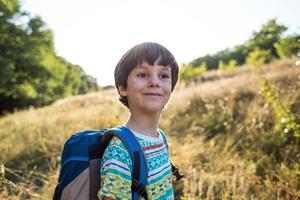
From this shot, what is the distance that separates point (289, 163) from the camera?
378 centimetres

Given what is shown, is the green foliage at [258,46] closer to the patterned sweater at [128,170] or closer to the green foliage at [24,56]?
the green foliage at [24,56]

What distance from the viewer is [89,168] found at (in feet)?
4.81

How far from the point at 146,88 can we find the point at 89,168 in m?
0.53

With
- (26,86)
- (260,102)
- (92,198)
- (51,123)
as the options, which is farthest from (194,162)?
(26,86)

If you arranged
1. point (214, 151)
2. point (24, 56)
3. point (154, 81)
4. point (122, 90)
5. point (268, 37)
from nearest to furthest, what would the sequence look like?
point (154, 81) → point (122, 90) → point (214, 151) → point (24, 56) → point (268, 37)

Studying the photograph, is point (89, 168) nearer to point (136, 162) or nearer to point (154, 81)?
point (136, 162)

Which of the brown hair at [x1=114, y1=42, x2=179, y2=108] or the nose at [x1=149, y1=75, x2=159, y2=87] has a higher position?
the brown hair at [x1=114, y1=42, x2=179, y2=108]

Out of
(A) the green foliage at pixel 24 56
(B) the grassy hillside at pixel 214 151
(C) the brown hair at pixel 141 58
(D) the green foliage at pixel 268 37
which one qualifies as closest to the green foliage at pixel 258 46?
(D) the green foliage at pixel 268 37

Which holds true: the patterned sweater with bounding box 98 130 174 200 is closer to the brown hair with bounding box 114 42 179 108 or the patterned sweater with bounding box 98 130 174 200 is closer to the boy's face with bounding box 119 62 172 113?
the boy's face with bounding box 119 62 172 113

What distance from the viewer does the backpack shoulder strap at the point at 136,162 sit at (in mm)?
1444

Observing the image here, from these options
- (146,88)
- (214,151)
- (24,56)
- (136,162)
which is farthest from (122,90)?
(24,56)

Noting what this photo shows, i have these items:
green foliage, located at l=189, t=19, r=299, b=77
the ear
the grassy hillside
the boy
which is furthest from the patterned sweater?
green foliage, located at l=189, t=19, r=299, b=77

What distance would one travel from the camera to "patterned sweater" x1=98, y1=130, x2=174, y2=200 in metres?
1.36

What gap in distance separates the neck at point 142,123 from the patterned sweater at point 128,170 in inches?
2.2
